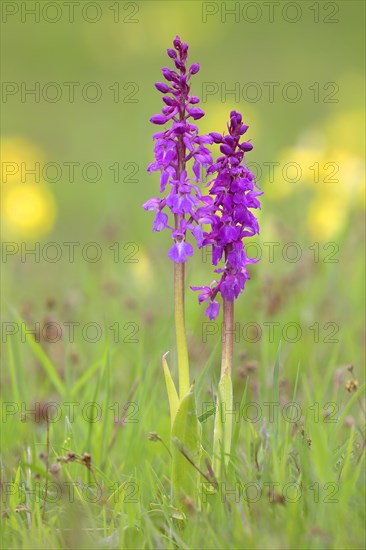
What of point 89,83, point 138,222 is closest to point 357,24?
point 89,83

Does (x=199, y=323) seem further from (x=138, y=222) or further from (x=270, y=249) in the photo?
(x=138, y=222)

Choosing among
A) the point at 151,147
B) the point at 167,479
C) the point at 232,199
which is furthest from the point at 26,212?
the point at 232,199

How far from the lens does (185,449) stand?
2000mm

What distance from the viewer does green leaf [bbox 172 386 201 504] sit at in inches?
77.0

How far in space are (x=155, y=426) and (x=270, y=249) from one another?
1.43 metres

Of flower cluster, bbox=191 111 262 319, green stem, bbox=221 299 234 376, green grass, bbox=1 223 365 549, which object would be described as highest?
flower cluster, bbox=191 111 262 319

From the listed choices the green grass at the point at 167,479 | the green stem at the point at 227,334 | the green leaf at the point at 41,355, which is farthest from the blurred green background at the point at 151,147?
the green stem at the point at 227,334

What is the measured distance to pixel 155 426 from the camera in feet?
8.62

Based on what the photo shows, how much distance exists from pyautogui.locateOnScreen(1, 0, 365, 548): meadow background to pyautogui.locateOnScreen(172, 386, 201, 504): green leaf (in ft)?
0.20

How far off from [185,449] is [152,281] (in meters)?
2.00

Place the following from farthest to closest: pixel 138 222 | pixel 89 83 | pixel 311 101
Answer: pixel 89 83, pixel 311 101, pixel 138 222

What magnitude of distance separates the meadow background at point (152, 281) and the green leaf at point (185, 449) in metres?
0.06

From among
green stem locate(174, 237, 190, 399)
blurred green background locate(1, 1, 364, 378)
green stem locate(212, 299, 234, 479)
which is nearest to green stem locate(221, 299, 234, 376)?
green stem locate(212, 299, 234, 479)

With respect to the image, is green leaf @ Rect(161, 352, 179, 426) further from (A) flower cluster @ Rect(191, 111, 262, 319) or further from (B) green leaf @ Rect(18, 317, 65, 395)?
(B) green leaf @ Rect(18, 317, 65, 395)
